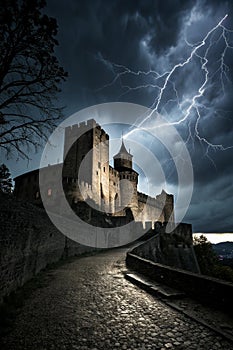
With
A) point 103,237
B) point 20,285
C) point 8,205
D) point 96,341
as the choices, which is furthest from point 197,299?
point 103,237

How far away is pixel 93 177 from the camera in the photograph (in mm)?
38438

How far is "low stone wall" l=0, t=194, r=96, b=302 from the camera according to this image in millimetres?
5716

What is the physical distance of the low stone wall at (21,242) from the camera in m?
5.72

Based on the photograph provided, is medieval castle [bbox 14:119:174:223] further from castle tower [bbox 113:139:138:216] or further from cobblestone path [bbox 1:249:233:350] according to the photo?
cobblestone path [bbox 1:249:233:350]

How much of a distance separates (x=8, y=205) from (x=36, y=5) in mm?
7202

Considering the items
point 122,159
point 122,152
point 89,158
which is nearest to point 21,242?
point 89,158

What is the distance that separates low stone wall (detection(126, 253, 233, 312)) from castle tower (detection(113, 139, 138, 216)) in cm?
3926

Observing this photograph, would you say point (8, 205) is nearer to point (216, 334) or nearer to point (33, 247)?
point (33, 247)

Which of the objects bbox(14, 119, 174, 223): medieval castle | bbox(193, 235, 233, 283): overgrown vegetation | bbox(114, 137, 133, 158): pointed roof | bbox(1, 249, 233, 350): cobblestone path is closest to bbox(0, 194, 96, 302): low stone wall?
bbox(1, 249, 233, 350): cobblestone path

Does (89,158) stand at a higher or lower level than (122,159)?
lower

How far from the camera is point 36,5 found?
7.52 metres

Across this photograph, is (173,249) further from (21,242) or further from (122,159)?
(122,159)

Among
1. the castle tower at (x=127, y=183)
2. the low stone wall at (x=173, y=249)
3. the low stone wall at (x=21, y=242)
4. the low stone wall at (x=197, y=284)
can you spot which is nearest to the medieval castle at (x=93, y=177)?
the castle tower at (x=127, y=183)

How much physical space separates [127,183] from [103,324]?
45470mm
